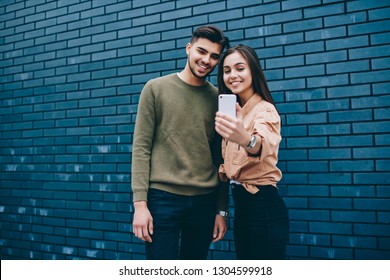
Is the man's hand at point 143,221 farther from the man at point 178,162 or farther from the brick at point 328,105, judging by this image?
the brick at point 328,105

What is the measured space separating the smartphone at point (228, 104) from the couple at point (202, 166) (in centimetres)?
15

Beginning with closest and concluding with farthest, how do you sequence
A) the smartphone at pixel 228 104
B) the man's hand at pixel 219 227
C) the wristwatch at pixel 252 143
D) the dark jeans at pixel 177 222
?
the wristwatch at pixel 252 143, the smartphone at pixel 228 104, the dark jeans at pixel 177 222, the man's hand at pixel 219 227

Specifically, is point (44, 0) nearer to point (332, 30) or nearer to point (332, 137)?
point (332, 30)

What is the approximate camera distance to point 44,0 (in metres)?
4.34

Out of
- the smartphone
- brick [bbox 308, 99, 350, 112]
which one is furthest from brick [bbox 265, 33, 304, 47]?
the smartphone

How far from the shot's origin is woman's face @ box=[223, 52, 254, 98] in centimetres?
213

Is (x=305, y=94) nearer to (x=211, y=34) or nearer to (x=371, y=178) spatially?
(x=371, y=178)

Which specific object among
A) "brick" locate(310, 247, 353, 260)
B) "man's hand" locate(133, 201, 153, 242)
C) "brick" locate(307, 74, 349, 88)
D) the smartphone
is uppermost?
"brick" locate(307, 74, 349, 88)

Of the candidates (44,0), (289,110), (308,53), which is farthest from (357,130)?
(44,0)

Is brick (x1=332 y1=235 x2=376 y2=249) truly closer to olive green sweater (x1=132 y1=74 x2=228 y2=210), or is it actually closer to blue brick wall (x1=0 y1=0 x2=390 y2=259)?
blue brick wall (x1=0 y1=0 x2=390 y2=259)

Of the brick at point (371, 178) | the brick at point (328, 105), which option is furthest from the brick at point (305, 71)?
the brick at point (371, 178)

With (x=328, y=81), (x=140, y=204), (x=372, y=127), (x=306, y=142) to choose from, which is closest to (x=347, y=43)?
(x=328, y=81)

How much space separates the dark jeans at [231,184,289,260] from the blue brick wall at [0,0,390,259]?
1.07 meters

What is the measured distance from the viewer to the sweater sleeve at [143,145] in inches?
87.7
